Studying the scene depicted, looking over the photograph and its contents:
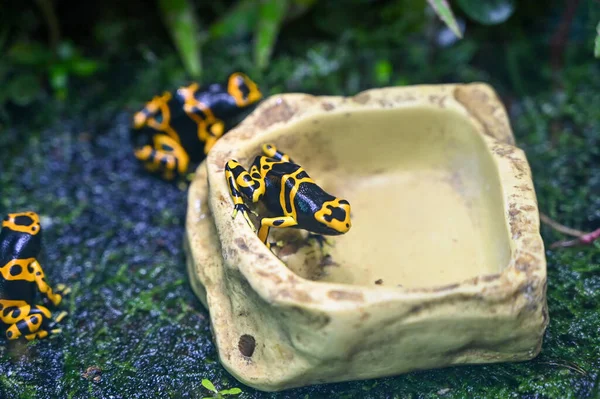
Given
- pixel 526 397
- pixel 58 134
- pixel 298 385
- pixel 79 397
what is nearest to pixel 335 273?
pixel 298 385

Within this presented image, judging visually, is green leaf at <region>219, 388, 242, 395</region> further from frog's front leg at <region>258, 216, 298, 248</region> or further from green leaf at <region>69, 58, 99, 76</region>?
green leaf at <region>69, 58, 99, 76</region>

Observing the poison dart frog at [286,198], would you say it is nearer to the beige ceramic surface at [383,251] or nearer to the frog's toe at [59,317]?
the beige ceramic surface at [383,251]

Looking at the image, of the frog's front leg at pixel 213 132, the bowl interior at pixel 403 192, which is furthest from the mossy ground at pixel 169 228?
the bowl interior at pixel 403 192

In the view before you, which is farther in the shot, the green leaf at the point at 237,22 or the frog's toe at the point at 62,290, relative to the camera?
the green leaf at the point at 237,22

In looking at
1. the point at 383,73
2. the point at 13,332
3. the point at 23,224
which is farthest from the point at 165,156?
the point at 383,73

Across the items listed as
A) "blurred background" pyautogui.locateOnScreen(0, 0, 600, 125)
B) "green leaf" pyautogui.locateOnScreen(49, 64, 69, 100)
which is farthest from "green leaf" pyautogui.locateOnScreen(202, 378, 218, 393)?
"green leaf" pyautogui.locateOnScreen(49, 64, 69, 100)
